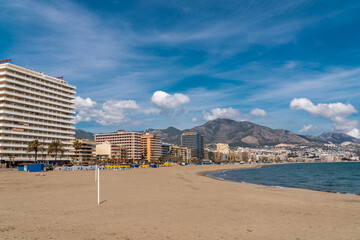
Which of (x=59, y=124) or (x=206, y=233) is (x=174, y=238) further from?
(x=59, y=124)

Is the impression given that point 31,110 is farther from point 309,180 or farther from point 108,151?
point 309,180

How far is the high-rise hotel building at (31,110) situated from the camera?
313 ft

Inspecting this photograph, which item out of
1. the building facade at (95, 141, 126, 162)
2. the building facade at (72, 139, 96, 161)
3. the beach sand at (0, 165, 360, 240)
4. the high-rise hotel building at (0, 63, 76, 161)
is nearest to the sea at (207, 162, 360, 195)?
the beach sand at (0, 165, 360, 240)

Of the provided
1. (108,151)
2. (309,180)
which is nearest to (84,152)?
(108,151)

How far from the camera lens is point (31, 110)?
10494 cm

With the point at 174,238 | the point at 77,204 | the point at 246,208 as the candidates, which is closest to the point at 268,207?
the point at 246,208

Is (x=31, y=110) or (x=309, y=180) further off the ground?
(x=31, y=110)

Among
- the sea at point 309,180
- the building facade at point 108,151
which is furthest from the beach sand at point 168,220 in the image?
the building facade at point 108,151

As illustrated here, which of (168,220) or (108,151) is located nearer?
(168,220)

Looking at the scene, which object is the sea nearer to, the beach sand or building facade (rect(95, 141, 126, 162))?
the beach sand

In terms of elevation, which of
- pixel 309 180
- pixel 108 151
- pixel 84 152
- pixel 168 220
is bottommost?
pixel 309 180

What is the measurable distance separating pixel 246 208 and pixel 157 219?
6.88 metres

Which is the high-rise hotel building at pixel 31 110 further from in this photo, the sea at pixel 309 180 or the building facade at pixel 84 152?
the sea at pixel 309 180

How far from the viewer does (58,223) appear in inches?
491
